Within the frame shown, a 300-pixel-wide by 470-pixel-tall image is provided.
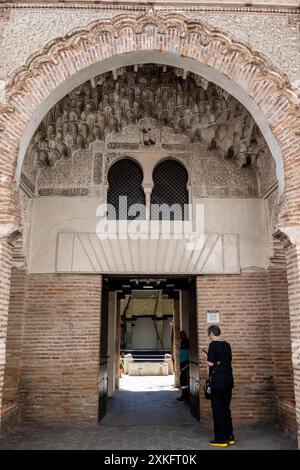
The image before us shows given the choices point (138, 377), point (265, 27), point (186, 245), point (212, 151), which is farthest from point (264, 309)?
point (138, 377)

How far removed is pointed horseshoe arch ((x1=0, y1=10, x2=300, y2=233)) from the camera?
14.4 feet

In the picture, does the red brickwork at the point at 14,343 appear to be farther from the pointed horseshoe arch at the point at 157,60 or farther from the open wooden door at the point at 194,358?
the open wooden door at the point at 194,358

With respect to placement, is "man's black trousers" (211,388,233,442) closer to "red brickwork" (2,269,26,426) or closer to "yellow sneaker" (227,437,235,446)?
"yellow sneaker" (227,437,235,446)

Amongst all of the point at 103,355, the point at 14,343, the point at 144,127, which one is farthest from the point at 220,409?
the point at 144,127

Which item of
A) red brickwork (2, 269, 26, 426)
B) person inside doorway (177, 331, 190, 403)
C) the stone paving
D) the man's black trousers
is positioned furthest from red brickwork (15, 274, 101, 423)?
person inside doorway (177, 331, 190, 403)

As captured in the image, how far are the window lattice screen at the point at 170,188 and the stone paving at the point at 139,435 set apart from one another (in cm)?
298

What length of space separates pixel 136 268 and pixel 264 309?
6.43ft

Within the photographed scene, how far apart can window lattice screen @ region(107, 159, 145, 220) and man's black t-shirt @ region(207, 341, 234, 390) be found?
7.94 feet

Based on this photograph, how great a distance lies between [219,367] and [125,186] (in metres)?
3.14

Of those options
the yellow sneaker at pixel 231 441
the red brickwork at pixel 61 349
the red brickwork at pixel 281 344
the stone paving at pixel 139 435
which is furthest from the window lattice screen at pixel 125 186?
the yellow sneaker at pixel 231 441

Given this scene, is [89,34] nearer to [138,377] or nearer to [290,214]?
[290,214]

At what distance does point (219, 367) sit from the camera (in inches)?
179

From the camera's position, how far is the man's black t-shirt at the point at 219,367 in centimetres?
453

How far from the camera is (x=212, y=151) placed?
650cm
